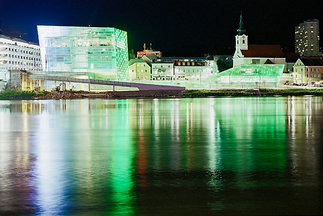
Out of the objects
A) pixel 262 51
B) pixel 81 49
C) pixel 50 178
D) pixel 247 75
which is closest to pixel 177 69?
pixel 262 51

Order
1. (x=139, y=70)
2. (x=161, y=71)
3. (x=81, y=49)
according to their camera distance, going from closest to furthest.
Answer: (x=81, y=49)
(x=139, y=70)
(x=161, y=71)

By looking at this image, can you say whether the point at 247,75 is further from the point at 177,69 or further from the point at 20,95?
the point at 177,69

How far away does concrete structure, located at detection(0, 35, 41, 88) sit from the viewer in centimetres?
12362

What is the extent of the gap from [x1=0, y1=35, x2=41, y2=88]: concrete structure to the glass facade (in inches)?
833

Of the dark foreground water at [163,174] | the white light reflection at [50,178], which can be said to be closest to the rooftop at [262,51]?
the dark foreground water at [163,174]

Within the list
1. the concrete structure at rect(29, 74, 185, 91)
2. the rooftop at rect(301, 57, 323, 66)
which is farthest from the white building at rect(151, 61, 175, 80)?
the concrete structure at rect(29, 74, 185, 91)

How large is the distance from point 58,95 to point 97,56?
19.5 metres

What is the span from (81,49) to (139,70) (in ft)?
161

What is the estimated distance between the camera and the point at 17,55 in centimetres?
13138

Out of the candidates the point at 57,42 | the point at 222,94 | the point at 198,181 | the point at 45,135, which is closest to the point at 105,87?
the point at 57,42

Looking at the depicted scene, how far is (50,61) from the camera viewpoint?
97750 millimetres

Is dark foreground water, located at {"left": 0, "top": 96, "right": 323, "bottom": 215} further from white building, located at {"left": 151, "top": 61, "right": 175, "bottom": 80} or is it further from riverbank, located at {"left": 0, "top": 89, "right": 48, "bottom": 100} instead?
white building, located at {"left": 151, "top": 61, "right": 175, "bottom": 80}

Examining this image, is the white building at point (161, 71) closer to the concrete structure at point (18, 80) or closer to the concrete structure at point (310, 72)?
the concrete structure at point (310, 72)

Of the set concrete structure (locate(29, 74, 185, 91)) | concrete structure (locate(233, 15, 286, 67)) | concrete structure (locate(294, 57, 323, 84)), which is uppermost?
concrete structure (locate(233, 15, 286, 67))
